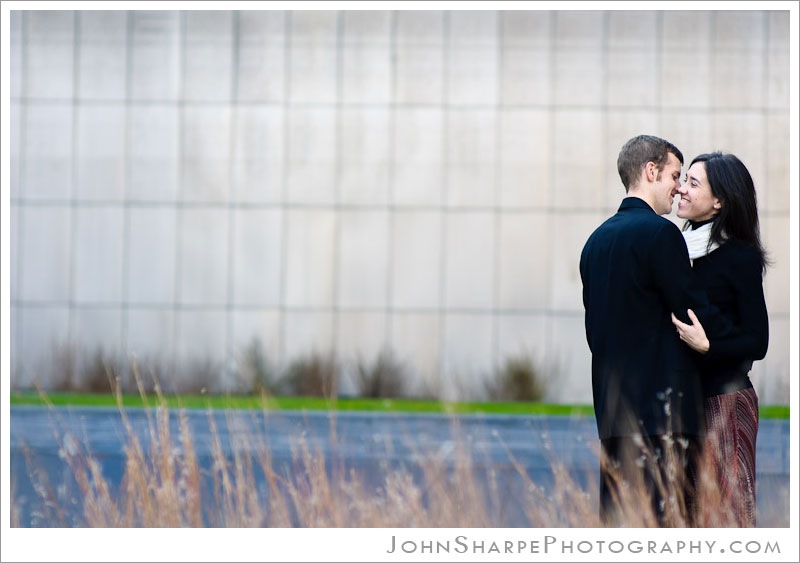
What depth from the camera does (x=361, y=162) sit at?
51.8 feet

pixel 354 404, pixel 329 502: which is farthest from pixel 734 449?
pixel 354 404

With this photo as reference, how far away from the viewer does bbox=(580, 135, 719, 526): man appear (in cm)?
393

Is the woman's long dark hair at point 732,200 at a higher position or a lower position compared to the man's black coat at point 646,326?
higher

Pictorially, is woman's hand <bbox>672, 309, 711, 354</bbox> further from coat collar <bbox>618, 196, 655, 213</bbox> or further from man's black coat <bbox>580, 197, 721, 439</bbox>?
coat collar <bbox>618, 196, 655, 213</bbox>

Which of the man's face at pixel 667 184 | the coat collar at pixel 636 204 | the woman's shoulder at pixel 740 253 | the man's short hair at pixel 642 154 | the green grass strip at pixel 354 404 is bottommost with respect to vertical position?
the green grass strip at pixel 354 404

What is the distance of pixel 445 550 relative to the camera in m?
3.91

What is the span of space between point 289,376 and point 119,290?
2759 millimetres

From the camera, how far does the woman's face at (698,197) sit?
4164mm

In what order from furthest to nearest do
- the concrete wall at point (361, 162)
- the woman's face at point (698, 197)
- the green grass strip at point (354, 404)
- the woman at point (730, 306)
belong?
the concrete wall at point (361, 162)
the green grass strip at point (354, 404)
the woman's face at point (698, 197)
the woman at point (730, 306)

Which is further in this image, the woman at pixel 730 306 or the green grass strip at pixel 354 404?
the green grass strip at pixel 354 404

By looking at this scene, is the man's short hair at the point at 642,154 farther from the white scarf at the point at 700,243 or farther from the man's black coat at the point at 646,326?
the white scarf at the point at 700,243

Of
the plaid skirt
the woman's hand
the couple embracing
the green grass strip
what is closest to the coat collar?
the couple embracing

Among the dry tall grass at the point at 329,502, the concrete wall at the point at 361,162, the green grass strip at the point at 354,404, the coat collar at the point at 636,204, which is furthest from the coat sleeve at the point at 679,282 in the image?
the concrete wall at the point at 361,162

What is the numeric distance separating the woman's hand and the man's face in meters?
0.43
